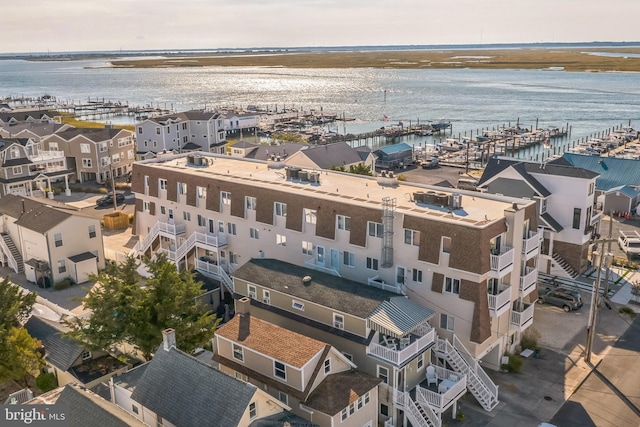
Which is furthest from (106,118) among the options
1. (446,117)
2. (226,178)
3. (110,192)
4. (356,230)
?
(356,230)

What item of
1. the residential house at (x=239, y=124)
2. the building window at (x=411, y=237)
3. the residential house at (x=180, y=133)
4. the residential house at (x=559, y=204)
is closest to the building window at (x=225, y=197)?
the building window at (x=411, y=237)

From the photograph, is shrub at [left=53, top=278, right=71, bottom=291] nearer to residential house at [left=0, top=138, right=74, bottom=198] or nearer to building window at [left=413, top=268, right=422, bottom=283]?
residential house at [left=0, top=138, right=74, bottom=198]

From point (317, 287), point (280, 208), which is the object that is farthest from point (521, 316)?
point (280, 208)

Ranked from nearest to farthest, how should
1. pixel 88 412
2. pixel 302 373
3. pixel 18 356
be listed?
pixel 88 412 → pixel 302 373 → pixel 18 356

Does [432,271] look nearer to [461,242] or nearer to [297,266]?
[461,242]

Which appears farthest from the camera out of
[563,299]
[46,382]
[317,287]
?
[563,299]

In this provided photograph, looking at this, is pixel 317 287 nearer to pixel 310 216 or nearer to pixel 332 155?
pixel 310 216

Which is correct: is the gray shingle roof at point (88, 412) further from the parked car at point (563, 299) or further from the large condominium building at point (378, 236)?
the parked car at point (563, 299)
